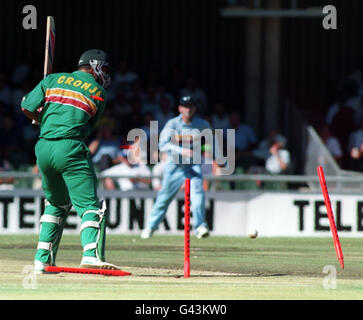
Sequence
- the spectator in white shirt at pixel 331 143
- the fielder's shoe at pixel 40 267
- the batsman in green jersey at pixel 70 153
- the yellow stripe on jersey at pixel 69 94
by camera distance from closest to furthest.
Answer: the batsman in green jersey at pixel 70 153 < the yellow stripe on jersey at pixel 69 94 < the fielder's shoe at pixel 40 267 < the spectator in white shirt at pixel 331 143

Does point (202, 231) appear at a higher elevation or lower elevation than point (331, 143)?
lower

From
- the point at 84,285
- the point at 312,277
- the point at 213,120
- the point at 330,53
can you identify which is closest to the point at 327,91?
the point at 330,53

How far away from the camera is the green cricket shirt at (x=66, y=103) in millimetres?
10109

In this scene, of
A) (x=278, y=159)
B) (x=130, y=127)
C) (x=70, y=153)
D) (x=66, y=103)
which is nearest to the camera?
(x=70, y=153)

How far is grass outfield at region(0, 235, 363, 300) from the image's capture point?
29.1 feet

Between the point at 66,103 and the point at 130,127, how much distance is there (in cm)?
1071

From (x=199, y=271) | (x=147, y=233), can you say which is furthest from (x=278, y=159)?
(x=199, y=271)

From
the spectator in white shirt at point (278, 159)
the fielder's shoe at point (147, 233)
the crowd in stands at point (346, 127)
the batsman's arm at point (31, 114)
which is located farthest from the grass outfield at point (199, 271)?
the crowd in stands at point (346, 127)

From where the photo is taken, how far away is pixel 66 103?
10195 millimetres

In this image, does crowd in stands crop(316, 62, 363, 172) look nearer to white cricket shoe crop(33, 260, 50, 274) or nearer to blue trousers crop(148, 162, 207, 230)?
blue trousers crop(148, 162, 207, 230)

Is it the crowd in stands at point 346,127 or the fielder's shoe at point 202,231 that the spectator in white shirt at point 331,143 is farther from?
the fielder's shoe at point 202,231

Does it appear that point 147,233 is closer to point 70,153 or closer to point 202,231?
point 202,231

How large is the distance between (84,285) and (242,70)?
52.6 feet

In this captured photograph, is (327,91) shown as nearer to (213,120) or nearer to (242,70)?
(242,70)
